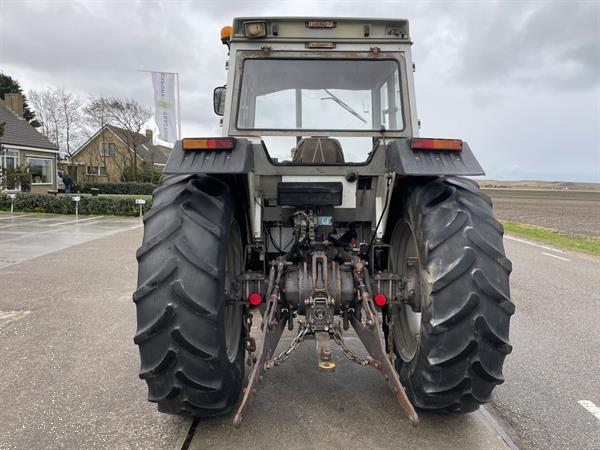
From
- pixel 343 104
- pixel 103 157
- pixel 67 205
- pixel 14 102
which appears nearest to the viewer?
pixel 343 104

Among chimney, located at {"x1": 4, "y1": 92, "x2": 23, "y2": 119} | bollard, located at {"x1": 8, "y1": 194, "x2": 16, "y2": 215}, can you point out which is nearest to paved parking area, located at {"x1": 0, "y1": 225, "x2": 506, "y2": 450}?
bollard, located at {"x1": 8, "y1": 194, "x2": 16, "y2": 215}

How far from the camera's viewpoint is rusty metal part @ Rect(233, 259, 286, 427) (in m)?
2.36

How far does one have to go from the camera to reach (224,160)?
2598 millimetres

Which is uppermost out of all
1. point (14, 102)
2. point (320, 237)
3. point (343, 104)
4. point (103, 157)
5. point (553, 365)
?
point (14, 102)

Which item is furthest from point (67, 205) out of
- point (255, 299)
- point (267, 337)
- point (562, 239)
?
point (267, 337)

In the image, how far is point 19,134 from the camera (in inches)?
1075

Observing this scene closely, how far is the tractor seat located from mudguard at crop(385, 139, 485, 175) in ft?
2.06

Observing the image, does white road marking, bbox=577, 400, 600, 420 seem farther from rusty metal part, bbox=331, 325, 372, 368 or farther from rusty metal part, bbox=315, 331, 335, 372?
rusty metal part, bbox=315, 331, 335, 372

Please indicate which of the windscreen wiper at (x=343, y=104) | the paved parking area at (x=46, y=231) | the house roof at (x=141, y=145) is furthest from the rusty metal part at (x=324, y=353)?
the house roof at (x=141, y=145)

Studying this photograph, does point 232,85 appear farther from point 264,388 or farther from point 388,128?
point 264,388

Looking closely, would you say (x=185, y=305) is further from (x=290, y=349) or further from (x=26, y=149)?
(x=26, y=149)

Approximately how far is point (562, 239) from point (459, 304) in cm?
1287

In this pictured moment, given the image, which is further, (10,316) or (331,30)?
(10,316)

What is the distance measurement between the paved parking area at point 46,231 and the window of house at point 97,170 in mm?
30022
